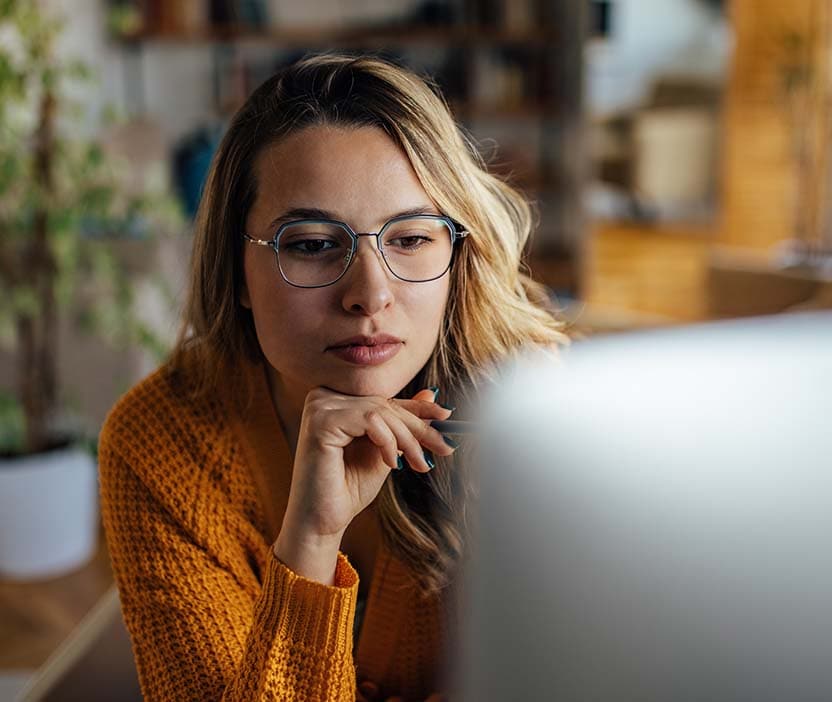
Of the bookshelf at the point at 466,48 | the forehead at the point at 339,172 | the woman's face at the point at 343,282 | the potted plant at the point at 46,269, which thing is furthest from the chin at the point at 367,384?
the bookshelf at the point at 466,48

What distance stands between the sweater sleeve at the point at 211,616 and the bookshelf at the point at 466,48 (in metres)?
4.34

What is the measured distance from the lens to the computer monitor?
32 cm

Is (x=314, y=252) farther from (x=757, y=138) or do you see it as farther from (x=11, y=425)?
(x=757, y=138)

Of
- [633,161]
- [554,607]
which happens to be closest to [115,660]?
[554,607]

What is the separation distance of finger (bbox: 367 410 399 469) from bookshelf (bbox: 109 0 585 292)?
4.42 meters

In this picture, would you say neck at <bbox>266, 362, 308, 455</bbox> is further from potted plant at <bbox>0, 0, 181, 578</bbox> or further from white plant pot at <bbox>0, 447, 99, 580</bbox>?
white plant pot at <bbox>0, 447, 99, 580</bbox>

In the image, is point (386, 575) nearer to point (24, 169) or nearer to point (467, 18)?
point (24, 169)

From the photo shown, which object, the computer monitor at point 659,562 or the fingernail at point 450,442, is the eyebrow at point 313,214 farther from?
the computer monitor at point 659,562

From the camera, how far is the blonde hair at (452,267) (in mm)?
601

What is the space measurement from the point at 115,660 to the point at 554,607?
0.70 metres

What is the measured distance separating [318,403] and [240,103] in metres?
0.24

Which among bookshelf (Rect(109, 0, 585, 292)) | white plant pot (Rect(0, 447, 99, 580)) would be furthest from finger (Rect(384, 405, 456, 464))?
bookshelf (Rect(109, 0, 585, 292))

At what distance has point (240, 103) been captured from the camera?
0.68 metres

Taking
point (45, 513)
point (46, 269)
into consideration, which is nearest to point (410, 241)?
point (46, 269)
